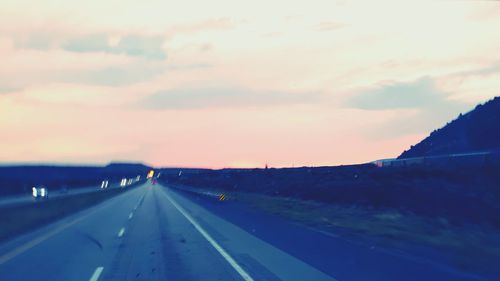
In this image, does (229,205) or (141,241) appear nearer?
(141,241)

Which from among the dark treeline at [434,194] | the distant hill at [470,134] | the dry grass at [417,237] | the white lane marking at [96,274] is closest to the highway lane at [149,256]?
the white lane marking at [96,274]

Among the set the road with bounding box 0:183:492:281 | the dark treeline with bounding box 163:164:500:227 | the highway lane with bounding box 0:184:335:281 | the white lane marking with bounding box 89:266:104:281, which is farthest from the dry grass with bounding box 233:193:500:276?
the white lane marking with bounding box 89:266:104:281

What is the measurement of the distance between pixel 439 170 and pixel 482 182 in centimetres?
662

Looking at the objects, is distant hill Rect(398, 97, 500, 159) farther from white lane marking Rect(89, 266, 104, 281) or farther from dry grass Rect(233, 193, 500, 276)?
white lane marking Rect(89, 266, 104, 281)

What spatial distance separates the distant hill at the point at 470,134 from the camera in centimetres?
9081

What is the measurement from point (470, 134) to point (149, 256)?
88.4 metres

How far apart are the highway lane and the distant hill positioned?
6937cm

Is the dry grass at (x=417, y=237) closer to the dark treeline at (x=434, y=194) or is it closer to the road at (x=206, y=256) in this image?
the road at (x=206, y=256)

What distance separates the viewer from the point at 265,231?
2203 centimetres

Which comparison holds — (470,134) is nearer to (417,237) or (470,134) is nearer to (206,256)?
(417,237)

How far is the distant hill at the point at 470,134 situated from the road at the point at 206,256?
69.9m

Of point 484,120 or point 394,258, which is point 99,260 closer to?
point 394,258

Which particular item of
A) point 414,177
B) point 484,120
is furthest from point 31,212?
point 484,120

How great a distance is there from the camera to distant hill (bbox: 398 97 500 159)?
90812 mm
